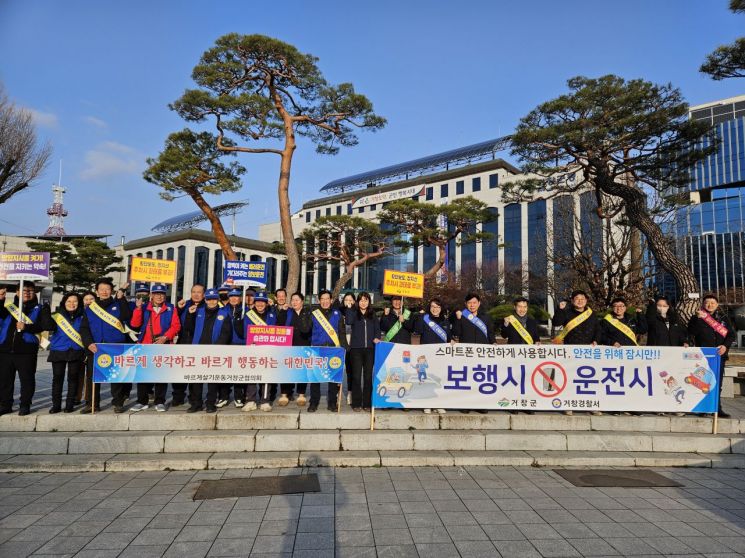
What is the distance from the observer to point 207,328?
6.28 m

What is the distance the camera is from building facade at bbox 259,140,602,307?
38406 millimetres

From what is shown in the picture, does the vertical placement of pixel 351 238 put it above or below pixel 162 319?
above

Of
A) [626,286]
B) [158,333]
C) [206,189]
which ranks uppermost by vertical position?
[206,189]

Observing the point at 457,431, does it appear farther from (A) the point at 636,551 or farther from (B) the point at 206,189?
(B) the point at 206,189

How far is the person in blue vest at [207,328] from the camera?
236 inches

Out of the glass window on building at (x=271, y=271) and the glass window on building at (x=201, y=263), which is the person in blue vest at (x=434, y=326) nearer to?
the glass window on building at (x=201, y=263)

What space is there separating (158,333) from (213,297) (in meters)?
1.10

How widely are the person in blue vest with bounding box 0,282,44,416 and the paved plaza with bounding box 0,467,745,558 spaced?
5.05 ft

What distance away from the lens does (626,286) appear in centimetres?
1473

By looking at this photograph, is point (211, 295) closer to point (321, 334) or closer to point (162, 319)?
point (162, 319)

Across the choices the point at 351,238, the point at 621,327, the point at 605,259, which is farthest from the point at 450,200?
the point at 621,327

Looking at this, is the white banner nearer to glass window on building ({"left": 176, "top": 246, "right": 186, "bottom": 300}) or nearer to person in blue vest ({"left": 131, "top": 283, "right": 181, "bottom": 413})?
glass window on building ({"left": 176, "top": 246, "right": 186, "bottom": 300})

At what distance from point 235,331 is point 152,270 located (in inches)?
155

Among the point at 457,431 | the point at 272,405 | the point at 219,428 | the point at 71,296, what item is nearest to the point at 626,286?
the point at 457,431
